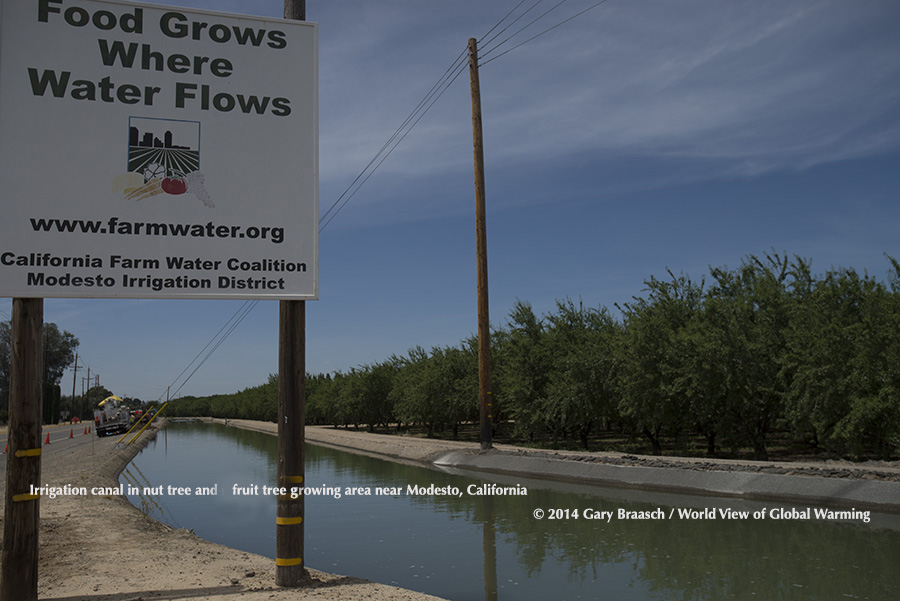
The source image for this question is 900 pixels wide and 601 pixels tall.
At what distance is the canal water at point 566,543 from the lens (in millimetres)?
9703

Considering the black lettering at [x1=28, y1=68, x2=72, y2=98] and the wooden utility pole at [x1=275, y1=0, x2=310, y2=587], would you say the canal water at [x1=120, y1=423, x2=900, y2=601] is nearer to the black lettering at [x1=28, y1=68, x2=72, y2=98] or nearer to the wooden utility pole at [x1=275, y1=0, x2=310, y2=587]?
the wooden utility pole at [x1=275, y1=0, x2=310, y2=587]

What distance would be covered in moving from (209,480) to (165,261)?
1880 cm

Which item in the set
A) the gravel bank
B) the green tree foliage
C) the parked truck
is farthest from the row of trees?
the parked truck

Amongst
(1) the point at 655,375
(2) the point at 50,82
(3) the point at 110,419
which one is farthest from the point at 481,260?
(3) the point at 110,419

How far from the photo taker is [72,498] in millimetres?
17000

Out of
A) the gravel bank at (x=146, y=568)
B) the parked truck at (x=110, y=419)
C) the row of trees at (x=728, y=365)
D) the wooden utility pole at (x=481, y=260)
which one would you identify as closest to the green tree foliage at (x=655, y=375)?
the row of trees at (x=728, y=365)

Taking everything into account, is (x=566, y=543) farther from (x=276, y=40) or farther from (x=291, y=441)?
(x=276, y=40)

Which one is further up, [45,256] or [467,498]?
[45,256]

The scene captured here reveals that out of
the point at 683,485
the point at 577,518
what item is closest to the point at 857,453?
the point at 683,485

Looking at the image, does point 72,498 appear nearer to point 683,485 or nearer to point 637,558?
point 637,558

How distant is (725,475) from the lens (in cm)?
1756

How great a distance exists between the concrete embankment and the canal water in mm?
766

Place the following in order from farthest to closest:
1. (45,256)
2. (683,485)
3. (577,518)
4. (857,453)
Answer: (857,453)
(683,485)
(577,518)
(45,256)

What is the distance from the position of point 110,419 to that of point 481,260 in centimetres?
4582
